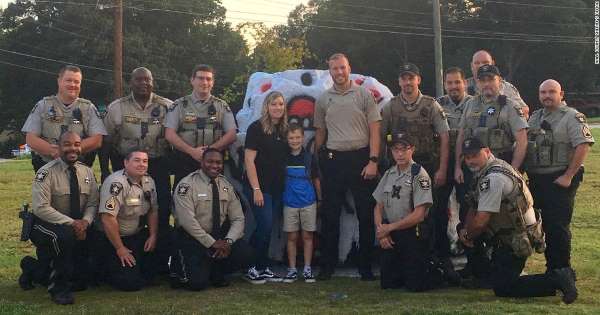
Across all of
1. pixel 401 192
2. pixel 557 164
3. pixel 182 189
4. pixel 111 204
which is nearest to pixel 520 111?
pixel 557 164

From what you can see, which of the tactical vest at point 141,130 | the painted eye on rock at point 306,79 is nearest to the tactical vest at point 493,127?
the painted eye on rock at point 306,79

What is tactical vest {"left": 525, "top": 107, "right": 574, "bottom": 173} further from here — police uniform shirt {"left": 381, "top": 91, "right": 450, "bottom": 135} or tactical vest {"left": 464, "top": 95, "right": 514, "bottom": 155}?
police uniform shirt {"left": 381, "top": 91, "right": 450, "bottom": 135}

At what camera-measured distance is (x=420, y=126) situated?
22.8 feet

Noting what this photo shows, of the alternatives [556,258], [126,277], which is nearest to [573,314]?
[556,258]

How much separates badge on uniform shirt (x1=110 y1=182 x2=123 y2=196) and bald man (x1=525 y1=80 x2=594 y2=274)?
3.88 m

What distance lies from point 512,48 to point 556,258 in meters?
42.4

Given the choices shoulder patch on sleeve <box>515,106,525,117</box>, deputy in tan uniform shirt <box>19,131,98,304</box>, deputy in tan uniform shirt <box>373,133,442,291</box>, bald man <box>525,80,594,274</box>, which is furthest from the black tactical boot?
deputy in tan uniform shirt <box>19,131,98,304</box>

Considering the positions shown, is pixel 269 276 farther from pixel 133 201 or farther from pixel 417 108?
pixel 417 108

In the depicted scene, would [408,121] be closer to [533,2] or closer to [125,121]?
[125,121]

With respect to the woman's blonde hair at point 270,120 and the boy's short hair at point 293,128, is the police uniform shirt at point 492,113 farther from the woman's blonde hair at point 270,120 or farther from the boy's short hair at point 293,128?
the woman's blonde hair at point 270,120

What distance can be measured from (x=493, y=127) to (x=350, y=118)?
1.38 m

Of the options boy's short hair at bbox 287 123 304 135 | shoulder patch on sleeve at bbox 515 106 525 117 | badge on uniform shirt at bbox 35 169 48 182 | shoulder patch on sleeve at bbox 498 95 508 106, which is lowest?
badge on uniform shirt at bbox 35 169 48 182

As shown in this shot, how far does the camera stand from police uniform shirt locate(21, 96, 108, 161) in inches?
272

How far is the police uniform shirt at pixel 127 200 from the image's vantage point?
6586 mm
